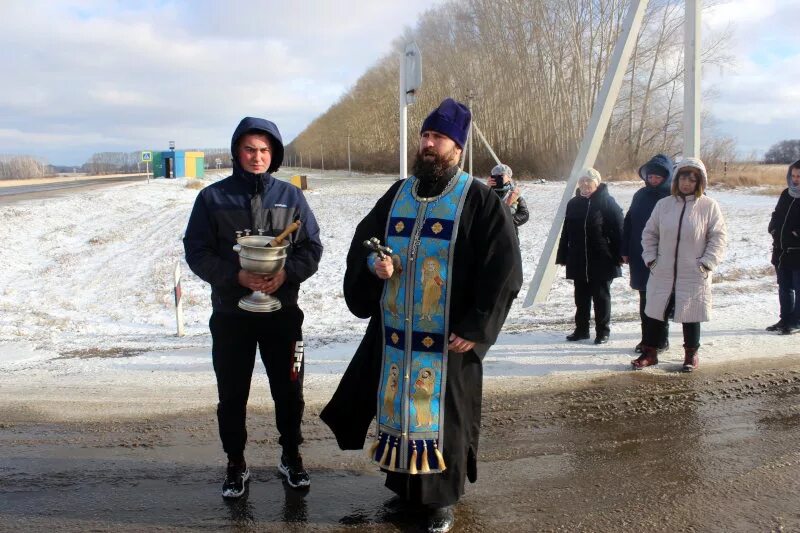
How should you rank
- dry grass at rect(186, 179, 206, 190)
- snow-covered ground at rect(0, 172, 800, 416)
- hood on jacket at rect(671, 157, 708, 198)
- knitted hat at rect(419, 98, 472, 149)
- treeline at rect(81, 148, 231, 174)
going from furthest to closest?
treeline at rect(81, 148, 231, 174)
dry grass at rect(186, 179, 206, 190)
snow-covered ground at rect(0, 172, 800, 416)
hood on jacket at rect(671, 157, 708, 198)
knitted hat at rect(419, 98, 472, 149)

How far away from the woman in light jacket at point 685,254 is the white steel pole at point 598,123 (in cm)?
241

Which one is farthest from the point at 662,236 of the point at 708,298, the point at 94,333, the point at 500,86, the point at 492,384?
the point at 500,86

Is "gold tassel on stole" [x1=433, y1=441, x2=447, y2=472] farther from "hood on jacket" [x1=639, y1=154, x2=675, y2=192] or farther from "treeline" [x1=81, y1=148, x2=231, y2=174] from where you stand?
"treeline" [x1=81, y1=148, x2=231, y2=174]

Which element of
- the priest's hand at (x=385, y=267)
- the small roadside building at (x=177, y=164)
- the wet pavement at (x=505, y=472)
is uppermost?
the small roadside building at (x=177, y=164)

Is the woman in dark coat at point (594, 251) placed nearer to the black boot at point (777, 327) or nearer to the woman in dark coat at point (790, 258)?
the black boot at point (777, 327)

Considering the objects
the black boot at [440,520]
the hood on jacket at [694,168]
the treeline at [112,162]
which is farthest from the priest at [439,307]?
the treeline at [112,162]

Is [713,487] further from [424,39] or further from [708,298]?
[424,39]

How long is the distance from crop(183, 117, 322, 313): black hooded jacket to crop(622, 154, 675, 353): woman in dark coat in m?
4.05

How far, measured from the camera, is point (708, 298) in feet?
19.0

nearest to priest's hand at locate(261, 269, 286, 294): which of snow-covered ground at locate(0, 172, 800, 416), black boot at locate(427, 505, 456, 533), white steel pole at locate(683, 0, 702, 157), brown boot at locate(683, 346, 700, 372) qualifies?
black boot at locate(427, 505, 456, 533)

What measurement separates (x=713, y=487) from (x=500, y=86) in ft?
159

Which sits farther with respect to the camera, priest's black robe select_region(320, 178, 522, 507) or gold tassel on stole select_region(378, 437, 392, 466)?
gold tassel on stole select_region(378, 437, 392, 466)

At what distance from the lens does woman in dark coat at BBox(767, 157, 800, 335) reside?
707 cm

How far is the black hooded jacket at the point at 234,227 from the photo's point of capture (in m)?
3.45
